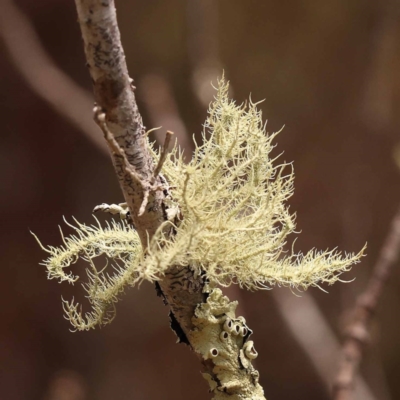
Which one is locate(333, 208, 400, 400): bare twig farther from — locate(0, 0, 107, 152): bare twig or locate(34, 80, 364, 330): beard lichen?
locate(0, 0, 107, 152): bare twig

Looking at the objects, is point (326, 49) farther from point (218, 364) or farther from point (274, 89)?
point (218, 364)

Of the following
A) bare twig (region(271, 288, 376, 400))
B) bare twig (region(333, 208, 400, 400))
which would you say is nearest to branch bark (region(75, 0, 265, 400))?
bare twig (region(333, 208, 400, 400))

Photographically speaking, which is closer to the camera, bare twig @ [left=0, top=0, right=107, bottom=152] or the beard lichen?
the beard lichen

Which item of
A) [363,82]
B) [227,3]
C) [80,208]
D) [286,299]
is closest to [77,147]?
[80,208]

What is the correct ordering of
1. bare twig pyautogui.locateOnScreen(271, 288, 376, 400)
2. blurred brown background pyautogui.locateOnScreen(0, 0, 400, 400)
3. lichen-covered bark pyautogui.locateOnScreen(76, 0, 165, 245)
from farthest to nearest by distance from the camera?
blurred brown background pyautogui.locateOnScreen(0, 0, 400, 400)
bare twig pyautogui.locateOnScreen(271, 288, 376, 400)
lichen-covered bark pyautogui.locateOnScreen(76, 0, 165, 245)

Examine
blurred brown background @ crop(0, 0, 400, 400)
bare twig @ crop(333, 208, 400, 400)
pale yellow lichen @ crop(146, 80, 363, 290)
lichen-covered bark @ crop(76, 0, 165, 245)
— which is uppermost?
blurred brown background @ crop(0, 0, 400, 400)


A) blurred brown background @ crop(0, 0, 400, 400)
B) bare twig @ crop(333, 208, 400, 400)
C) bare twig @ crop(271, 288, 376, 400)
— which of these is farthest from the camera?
blurred brown background @ crop(0, 0, 400, 400)

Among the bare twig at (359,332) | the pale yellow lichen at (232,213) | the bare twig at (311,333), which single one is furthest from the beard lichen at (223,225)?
the bare twig at (311,333)

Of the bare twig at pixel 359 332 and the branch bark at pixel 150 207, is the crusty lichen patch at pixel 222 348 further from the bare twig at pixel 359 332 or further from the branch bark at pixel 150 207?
the bare twig at pixel 359 332
